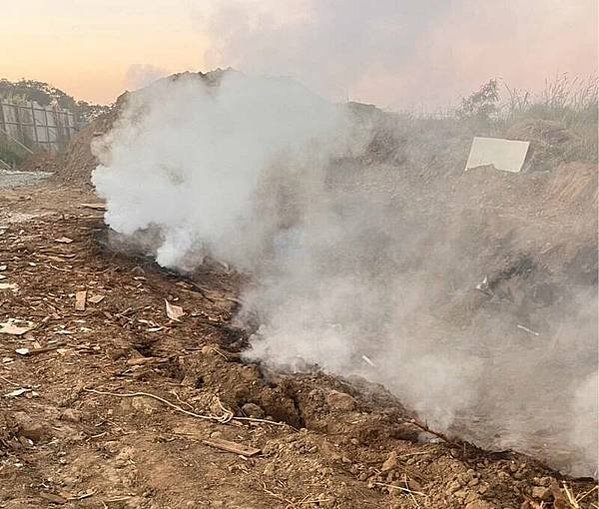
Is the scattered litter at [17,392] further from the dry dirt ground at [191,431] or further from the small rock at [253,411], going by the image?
the small rock at [253,411]

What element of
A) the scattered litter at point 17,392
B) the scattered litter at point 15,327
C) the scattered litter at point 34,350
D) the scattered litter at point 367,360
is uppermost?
the scattered litter at point 367,360

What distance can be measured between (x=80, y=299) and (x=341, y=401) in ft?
11.3

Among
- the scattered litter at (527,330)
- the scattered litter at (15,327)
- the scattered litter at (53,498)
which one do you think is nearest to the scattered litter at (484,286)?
the scattered litter at (527,330)

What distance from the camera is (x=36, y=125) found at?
22.3 meters

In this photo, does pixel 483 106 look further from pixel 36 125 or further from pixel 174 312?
pixel 36 125

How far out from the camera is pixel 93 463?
3865 mm

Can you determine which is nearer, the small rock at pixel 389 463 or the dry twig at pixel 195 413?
the small rock at pixel 389 463

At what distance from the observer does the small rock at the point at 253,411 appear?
4591 millimetres

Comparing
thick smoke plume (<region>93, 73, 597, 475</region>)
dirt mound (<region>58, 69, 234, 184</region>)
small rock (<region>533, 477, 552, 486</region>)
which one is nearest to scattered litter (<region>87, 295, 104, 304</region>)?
thick smoke plume (<region>93, 73, 597, 475</region>)

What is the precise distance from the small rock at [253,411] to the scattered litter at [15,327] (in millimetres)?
2540

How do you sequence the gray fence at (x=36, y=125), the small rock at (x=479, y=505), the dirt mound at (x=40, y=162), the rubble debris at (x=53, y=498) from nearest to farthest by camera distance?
1. the small rock at (x=479, y=505)
2. the rubble debris at (x=53, y=498)
3. the dirt mound at (x=40, y=162)
4. the gray fence at (x=36, y=125)

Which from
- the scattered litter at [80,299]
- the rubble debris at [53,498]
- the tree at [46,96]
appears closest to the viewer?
the rubble debris at [53,498]

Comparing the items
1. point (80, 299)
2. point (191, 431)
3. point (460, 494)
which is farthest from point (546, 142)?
point (191, 431)

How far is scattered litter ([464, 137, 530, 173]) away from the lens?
28.1ft
